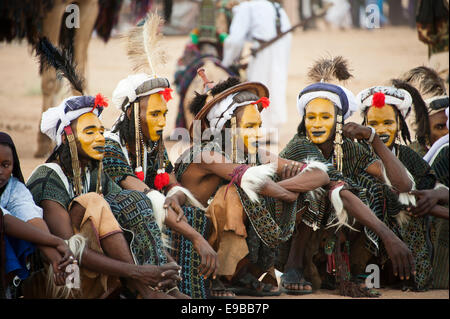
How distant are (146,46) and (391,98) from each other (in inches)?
69.6

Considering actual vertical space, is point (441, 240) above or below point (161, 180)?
below

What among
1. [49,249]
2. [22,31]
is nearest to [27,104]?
[22,31]

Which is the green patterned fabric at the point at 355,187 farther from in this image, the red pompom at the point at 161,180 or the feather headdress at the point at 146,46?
the feather headdress at the point at 146,46

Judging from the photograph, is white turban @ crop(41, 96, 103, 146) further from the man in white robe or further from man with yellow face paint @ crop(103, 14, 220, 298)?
the man in white robe

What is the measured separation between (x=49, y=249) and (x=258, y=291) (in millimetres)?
1524

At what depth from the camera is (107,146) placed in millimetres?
5469

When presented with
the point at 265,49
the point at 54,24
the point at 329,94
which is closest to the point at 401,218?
the point at 329,94

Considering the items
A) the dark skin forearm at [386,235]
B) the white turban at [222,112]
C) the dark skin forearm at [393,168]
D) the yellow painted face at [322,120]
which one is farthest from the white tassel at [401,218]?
the white turban at [222,112]

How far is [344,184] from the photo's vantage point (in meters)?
5.61

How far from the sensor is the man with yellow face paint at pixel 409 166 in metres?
5.77

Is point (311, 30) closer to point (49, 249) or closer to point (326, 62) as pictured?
point (326, 62)

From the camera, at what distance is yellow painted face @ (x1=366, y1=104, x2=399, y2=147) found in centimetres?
607

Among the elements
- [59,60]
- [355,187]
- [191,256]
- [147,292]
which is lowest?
[147,292]

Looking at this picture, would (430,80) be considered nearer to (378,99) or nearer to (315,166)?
(378,99)
